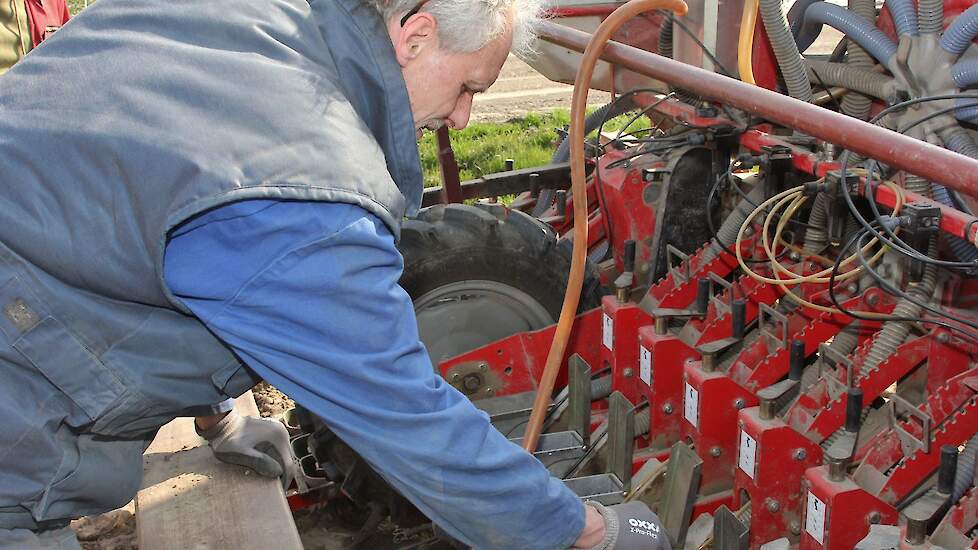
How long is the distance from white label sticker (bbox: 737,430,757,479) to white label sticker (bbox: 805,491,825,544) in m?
0.20

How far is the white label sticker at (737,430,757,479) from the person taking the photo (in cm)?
277

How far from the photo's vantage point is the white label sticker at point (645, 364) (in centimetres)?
330

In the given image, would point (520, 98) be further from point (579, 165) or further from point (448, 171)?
point (579, 165)

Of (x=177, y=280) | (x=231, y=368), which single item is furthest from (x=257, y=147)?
(x=231, y=368)

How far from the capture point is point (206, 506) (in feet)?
8.98

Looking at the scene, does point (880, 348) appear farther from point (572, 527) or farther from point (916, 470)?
point (572, 527)

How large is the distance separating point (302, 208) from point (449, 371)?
212cm

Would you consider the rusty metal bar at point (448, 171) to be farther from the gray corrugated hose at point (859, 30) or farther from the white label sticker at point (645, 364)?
the gray corrugated hose at point (859, 30)

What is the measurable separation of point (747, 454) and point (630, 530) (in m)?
0.96

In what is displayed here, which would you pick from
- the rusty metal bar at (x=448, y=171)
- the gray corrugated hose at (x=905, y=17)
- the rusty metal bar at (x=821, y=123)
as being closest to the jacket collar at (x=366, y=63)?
the rusty metal bar at (x=821, y=123)

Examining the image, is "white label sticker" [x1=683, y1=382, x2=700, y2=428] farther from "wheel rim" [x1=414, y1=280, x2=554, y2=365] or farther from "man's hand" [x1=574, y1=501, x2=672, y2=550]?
"man's hand" [x1=574, y1=501, x2=672, y2=550]

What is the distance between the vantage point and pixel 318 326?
1441mm

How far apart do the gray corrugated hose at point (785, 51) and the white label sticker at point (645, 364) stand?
917 millimetres

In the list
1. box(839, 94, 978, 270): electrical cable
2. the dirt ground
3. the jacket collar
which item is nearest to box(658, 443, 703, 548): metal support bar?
box(839, 94, 978, 270): electrical cable
